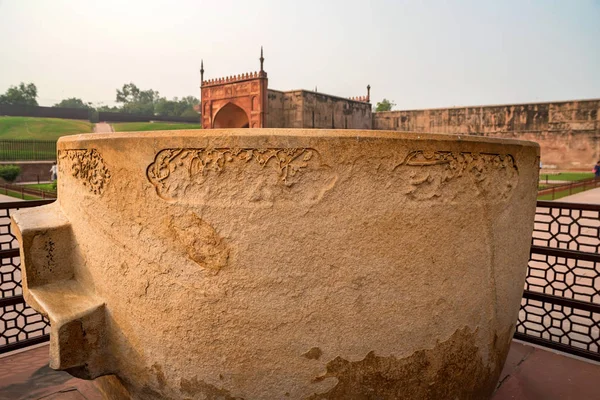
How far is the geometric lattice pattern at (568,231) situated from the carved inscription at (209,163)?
1441mm

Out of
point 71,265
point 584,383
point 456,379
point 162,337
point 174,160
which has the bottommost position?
point 584,383

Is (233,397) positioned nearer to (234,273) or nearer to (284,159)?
(234,273)

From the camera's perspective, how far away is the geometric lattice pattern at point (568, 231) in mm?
2414

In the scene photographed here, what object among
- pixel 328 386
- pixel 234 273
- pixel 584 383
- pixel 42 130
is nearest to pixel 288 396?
pixel 328 386

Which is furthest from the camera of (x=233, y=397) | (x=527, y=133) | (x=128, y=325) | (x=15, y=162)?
(x=527, y=133)

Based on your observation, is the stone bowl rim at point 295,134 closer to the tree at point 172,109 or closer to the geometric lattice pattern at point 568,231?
the geometric lattice pattern at point 568,231

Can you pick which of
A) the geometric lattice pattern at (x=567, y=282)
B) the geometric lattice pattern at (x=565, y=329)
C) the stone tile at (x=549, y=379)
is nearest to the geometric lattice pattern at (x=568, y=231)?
the geometric lattice pattern at (x=567, y=282)

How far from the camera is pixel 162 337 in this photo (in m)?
1.42

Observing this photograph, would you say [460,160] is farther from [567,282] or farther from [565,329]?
[567,282]

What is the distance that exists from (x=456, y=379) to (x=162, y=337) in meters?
1.05

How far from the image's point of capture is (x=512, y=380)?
2.13 m

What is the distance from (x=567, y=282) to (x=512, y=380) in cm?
228

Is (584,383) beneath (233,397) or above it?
beneath

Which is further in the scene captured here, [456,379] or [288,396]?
[456,379]
